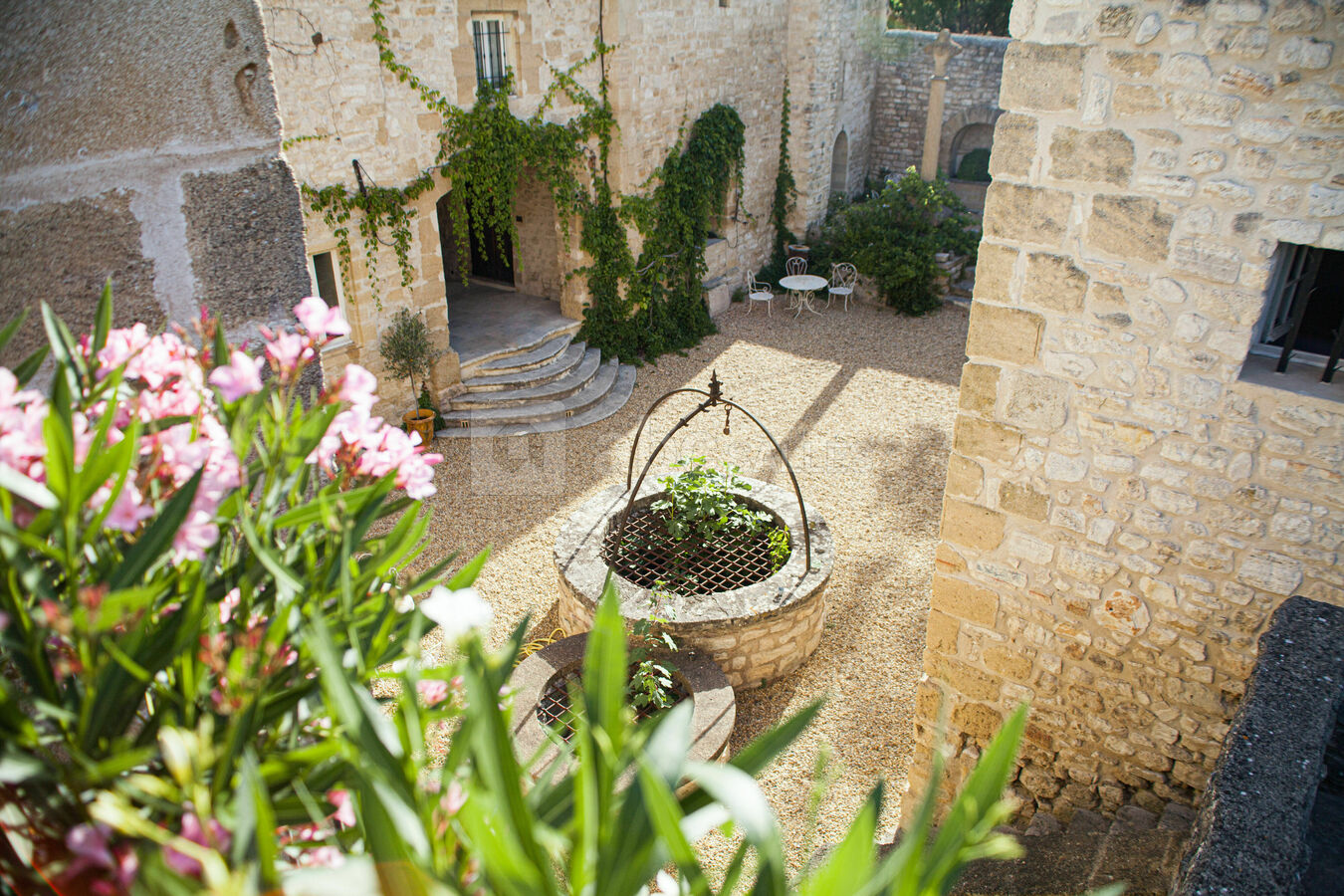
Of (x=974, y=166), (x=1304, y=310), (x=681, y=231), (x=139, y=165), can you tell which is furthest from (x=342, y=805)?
(x=974, y=166)

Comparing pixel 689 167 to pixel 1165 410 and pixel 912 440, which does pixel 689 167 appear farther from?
pixel 1165 410

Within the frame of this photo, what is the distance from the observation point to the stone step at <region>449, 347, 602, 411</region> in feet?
30.8

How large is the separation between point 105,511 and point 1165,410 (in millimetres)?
3359

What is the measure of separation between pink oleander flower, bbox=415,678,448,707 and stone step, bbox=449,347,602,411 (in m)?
8.38

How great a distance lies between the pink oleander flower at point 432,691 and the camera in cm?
118

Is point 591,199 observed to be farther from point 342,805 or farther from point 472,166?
point 342,805

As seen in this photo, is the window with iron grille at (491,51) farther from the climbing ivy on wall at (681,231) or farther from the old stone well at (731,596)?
the old stone well at (731,596)

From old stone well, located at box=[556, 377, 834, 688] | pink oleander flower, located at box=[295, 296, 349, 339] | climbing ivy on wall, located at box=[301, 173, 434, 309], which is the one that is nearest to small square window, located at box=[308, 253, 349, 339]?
A: climbing ivy on wall, located at box=[301, 173, 434, 309]

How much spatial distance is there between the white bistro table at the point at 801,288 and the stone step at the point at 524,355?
3.69 m

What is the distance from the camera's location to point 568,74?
32.2ft

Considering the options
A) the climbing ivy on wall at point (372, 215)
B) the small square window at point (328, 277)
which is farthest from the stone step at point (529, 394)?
the small square window at point (328, 277)

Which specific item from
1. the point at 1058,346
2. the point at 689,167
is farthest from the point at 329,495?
the point at 689,167

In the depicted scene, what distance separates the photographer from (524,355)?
10.0 meters

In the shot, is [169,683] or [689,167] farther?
[689,167]
